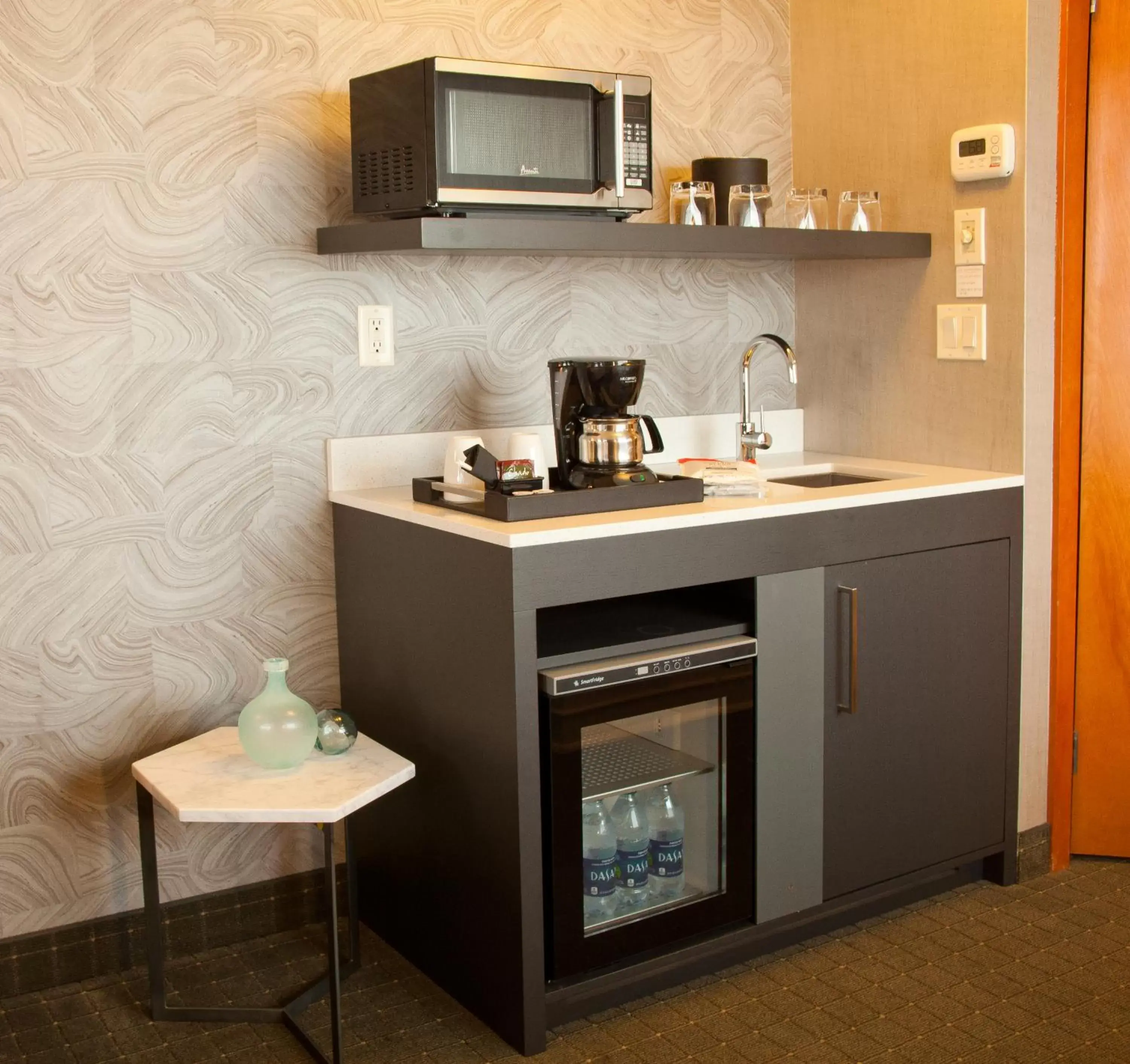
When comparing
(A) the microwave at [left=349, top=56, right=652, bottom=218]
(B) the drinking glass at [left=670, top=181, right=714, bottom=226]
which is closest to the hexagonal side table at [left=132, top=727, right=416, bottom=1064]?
(A) the microwave at [left=349, top=56, right=652, bottom=218]

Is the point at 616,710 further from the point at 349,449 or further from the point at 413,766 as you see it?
the point at 349,449

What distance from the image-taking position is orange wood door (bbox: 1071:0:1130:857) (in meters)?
2.69

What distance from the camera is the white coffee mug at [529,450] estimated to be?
2.43m

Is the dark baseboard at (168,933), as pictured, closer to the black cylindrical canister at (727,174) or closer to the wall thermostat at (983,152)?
the black cylindrical canister at (727,174)

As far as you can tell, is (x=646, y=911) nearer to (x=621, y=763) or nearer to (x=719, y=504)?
(x=621, y=763)

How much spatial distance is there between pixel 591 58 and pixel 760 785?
1.64 meters

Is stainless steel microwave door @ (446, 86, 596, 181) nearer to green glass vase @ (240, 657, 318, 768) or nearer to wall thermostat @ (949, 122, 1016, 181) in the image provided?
wall thermostat @ (949, 122, 1016, 181)

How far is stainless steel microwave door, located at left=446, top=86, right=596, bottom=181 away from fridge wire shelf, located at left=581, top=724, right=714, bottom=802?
1.03 m

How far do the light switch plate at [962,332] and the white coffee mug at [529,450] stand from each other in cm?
100

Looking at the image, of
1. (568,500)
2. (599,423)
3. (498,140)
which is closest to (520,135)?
(498,140)

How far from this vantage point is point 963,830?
2.77m

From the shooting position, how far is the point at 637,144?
2469 millimetres

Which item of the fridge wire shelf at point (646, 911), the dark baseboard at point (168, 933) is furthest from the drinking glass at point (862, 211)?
the dark baseboard at point (168, 933)

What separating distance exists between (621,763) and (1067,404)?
1.28 metres
